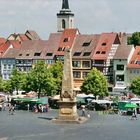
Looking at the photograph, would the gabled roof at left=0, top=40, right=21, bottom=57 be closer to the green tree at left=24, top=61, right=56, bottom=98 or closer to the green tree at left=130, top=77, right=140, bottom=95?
the green tree at left=24, top=61, right=56, bottom=98

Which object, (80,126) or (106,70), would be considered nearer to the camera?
(80,126)

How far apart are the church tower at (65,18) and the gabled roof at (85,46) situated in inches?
1333

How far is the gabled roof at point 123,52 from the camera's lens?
96.4 metres

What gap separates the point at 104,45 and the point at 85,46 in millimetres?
3677

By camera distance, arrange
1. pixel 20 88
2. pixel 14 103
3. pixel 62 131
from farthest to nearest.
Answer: pixel 20 88
pixel 14 103
pixel 62 131

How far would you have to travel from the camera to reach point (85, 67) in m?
99.7

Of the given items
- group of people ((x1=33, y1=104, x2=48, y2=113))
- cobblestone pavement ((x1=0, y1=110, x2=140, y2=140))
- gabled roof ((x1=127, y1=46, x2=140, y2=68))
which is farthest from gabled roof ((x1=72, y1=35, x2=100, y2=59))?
cobblestone pavement ((x1=0, y1=110, x2=140, y2=140))

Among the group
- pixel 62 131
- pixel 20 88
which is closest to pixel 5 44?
pixel 20 88

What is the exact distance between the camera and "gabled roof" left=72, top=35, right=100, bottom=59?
99.4 m

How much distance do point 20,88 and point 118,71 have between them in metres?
18.6

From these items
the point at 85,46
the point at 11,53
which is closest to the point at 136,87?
the point at 85,46

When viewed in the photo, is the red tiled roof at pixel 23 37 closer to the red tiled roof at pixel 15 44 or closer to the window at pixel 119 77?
the red tiled roof at pixel 15 44

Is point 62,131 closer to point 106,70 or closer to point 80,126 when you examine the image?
point 80,126

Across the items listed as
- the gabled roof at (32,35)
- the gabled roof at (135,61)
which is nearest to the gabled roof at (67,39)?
the gabled roof at (135,61)
